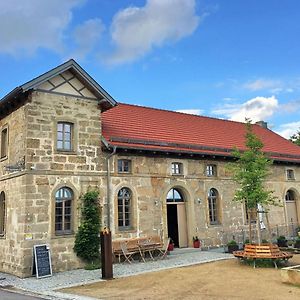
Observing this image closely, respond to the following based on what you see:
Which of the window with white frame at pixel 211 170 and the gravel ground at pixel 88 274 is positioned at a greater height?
the window with white frame at pixel 211 170

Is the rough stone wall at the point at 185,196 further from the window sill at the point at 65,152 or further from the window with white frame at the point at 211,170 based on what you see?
the window sill at the point at 65,152

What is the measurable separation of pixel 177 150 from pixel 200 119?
290 inches

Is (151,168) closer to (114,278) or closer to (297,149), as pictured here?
(114,278)

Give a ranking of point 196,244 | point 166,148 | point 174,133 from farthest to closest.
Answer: point 174,133 → point 196,244 → point 166,148

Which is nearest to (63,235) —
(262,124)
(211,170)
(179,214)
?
(179,214)

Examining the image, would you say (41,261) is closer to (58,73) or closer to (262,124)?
(58,73)

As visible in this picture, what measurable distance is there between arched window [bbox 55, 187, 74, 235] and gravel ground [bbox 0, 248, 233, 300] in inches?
67.3

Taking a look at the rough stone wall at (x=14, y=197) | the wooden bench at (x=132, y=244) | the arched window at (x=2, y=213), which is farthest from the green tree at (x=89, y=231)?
the arched window at (x=2, y=213)

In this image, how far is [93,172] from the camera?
16203 millimetres

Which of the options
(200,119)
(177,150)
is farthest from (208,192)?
(200,119)

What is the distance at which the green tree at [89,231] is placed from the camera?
15102mm

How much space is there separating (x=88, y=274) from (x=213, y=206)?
29.3 feet

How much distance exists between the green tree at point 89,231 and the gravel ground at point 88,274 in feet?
2.64

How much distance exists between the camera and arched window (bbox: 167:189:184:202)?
19.0 metres
